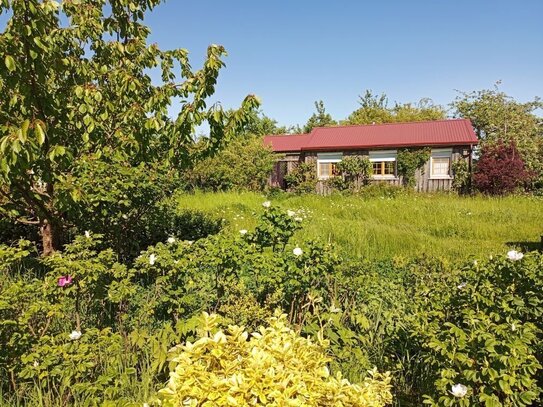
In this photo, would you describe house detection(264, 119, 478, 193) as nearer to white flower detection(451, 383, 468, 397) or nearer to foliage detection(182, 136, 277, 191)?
foliage detection(182, 136, 277, 191)

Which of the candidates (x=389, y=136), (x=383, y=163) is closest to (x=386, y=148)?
(x=383, y=163)

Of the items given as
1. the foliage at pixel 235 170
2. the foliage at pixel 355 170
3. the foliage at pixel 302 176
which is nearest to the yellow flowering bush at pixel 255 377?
the foliage at pixel 235 170

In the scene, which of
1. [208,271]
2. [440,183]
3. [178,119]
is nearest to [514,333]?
[208,271]

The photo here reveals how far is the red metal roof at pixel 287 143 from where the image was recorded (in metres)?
23.5

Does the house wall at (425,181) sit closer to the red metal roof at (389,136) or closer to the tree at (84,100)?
the red metal roof at (389,136)

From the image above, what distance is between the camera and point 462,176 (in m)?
19.1

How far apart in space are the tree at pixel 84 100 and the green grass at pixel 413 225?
2.39 m

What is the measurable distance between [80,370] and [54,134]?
2710 mm

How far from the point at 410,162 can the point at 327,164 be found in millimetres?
4334

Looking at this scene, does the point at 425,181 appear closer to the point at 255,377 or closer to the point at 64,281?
the point at 64,281

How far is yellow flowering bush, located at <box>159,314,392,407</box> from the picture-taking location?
149 centimetres

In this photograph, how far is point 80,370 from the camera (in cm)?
218

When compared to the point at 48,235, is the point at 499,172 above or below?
above

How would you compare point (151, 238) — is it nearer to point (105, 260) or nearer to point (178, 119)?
point (178, 119)
